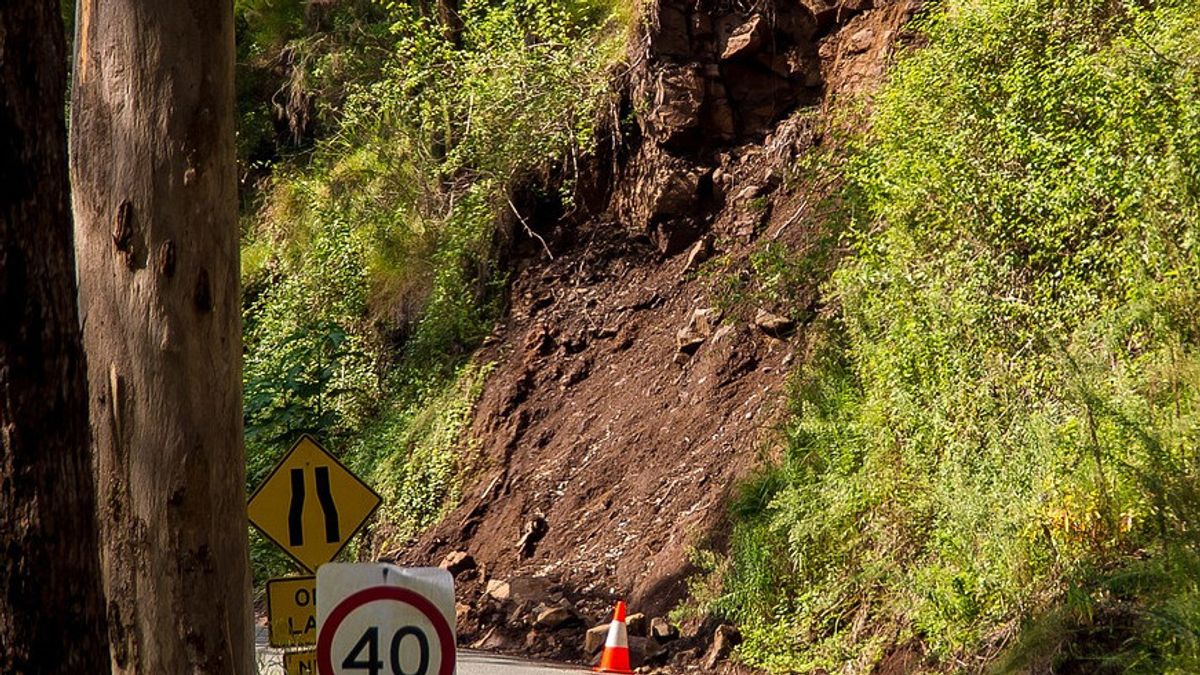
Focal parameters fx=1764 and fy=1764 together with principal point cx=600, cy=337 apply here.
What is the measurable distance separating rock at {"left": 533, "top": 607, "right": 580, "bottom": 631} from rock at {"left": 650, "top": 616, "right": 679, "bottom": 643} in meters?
1.09

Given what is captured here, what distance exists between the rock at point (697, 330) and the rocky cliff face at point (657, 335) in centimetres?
3

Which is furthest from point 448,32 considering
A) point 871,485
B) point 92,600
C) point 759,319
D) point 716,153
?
point 92,600

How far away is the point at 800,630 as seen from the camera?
44.1ft

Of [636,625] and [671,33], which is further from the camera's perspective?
[671,33]

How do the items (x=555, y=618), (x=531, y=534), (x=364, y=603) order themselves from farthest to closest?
(x=531, y=534)
(x=555, y=618)
(x=364, y=603)

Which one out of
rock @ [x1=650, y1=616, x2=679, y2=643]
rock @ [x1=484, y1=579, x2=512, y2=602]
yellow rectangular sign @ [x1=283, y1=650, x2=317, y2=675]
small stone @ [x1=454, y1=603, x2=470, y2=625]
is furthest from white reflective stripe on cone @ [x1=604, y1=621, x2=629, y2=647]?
yellow rectangular sign @ [x1=283, y1=650, x2=317, y2=675]

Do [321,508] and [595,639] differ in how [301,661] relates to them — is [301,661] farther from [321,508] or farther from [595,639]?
[595,639]

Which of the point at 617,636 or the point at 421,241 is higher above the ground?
the point at 421,241

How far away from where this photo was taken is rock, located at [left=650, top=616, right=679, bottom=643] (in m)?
14.6

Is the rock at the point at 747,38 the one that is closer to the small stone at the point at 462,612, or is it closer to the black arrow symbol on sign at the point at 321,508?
the small stone at the point at 462,612

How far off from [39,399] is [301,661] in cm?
557

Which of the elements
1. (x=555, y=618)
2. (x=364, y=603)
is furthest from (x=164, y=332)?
(x=555, y=618)

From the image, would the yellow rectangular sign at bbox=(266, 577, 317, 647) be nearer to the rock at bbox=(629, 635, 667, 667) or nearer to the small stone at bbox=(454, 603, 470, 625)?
the rock at bbox=(629, 635, 667, 667)

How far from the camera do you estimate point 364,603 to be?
629 cm
